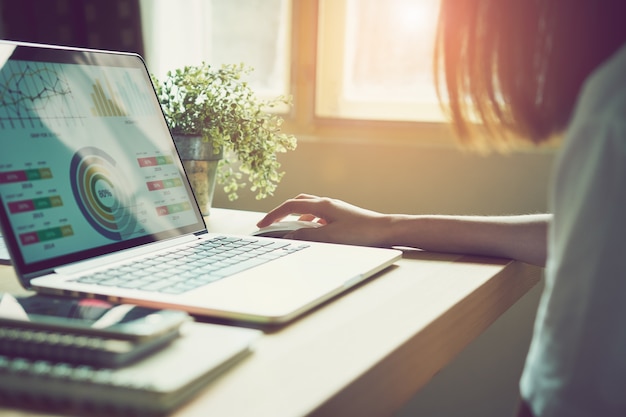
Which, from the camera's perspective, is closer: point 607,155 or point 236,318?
point 607,155

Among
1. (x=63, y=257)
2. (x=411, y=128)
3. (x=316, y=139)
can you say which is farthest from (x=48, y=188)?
(x=411, y=128)

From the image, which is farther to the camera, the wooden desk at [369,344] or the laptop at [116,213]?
the laptop at [116,213]

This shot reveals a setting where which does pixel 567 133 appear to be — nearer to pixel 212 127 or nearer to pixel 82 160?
pixel 82 160

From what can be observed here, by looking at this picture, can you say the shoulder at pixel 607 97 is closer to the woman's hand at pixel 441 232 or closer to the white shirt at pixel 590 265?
the white shirt at pixel 590 265

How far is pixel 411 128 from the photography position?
1833mm

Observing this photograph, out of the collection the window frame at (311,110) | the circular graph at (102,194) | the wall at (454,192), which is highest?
the window frame at (311,110)

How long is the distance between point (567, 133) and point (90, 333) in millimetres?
367

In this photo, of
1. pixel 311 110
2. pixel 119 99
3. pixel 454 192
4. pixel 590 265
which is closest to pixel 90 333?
pixel 590 265

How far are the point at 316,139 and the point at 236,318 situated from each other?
1225 mm

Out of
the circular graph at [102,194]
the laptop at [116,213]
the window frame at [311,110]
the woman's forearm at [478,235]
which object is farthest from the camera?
the window frame at [311,110]

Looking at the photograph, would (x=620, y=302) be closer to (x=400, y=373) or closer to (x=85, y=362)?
(x=400, y=373)

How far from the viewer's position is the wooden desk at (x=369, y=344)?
46 centimetres

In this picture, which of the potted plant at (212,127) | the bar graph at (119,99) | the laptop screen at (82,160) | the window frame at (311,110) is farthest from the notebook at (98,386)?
the window frame at (311,110)

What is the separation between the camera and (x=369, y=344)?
0.57 meters
